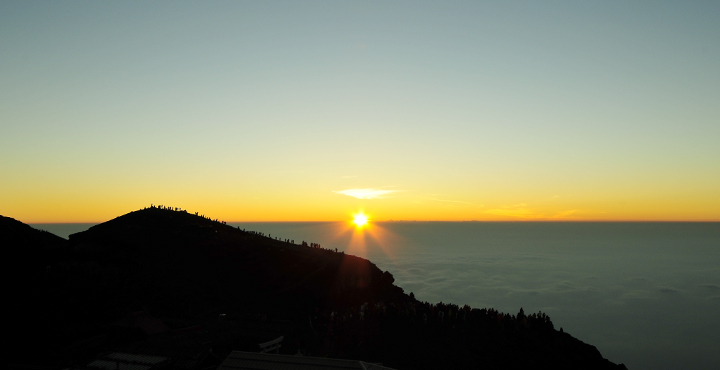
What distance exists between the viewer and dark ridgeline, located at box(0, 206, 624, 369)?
26.5 m

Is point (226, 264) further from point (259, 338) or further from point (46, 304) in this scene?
point (259, 338)

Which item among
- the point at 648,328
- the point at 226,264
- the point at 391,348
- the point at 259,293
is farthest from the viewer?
the point at 648,328

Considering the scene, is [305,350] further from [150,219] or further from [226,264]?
[150,219]

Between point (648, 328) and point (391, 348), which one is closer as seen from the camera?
point (391, 348)

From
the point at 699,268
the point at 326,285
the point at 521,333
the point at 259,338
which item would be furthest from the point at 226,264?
the point at 699,268

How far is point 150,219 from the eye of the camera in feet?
184

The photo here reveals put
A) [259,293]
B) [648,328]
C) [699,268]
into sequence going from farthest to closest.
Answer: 1. [699,268]
2. [648,328]
3. [259,293]

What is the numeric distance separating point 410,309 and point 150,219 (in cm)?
3798

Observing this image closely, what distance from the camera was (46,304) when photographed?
114 feet

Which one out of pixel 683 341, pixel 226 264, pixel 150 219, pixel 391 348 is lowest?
pixel 683 341

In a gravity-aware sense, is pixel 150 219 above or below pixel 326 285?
above

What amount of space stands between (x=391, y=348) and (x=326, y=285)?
13852 millimetres

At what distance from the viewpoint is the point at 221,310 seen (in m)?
36.3

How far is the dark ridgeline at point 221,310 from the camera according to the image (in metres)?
26.5
